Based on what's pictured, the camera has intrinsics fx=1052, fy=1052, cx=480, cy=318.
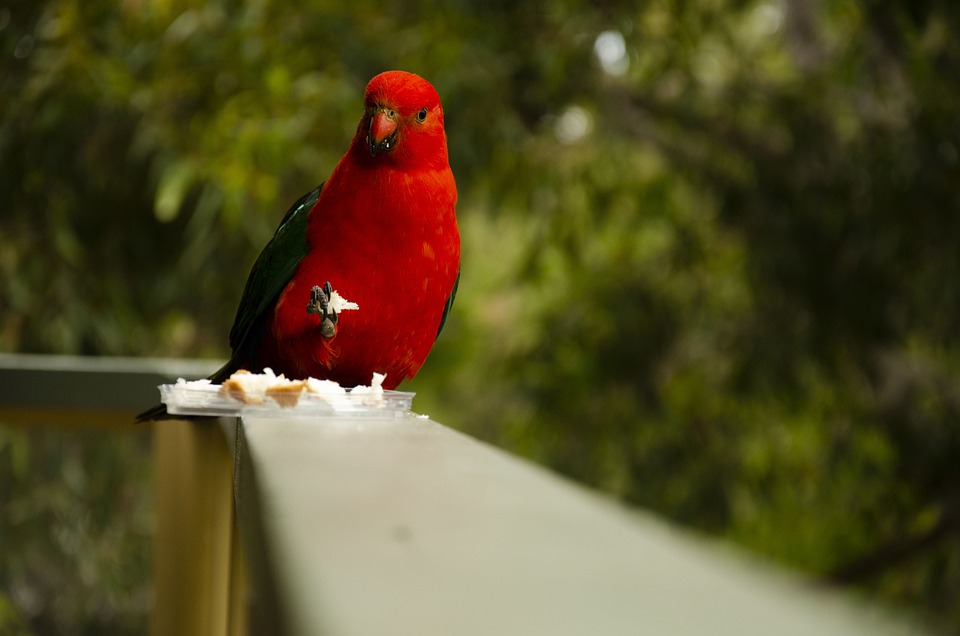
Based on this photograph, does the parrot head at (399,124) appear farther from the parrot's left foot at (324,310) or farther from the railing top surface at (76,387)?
the railing top surface at (76,387)

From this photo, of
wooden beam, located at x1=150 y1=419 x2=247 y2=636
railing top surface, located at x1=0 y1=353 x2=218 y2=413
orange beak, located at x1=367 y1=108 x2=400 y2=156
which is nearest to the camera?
wooden beam, located at x1=150 y1=419 x2=247 y2=636

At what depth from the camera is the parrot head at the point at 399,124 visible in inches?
46.7

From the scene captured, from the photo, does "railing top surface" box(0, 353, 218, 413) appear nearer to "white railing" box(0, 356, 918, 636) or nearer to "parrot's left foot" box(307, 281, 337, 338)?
"parrot's left foot" box(307, 281, 337, 338)

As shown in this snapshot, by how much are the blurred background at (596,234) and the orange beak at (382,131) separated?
1.26 meters

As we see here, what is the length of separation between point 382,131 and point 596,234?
2.74 metres

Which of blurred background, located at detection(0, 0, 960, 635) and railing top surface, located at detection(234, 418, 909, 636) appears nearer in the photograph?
railing top surface, located at detection(234, 418, 909, 636)

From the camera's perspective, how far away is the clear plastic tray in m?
0.92

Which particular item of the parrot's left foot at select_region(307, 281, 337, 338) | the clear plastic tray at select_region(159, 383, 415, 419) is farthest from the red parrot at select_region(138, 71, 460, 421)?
the clear plastic tray at select_region(159, 383, 415, 419)

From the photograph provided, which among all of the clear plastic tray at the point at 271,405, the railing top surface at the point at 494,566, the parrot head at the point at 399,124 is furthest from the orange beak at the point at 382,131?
the railing top surface at the point at 494,566

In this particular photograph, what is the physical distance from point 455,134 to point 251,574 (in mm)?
2425

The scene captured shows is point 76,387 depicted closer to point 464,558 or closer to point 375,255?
point 375,255

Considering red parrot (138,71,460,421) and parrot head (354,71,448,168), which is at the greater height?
parrot head (354,71,448,168)

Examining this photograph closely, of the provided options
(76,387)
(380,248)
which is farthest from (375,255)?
(76,387)

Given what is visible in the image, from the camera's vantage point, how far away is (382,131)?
3.87 feet
